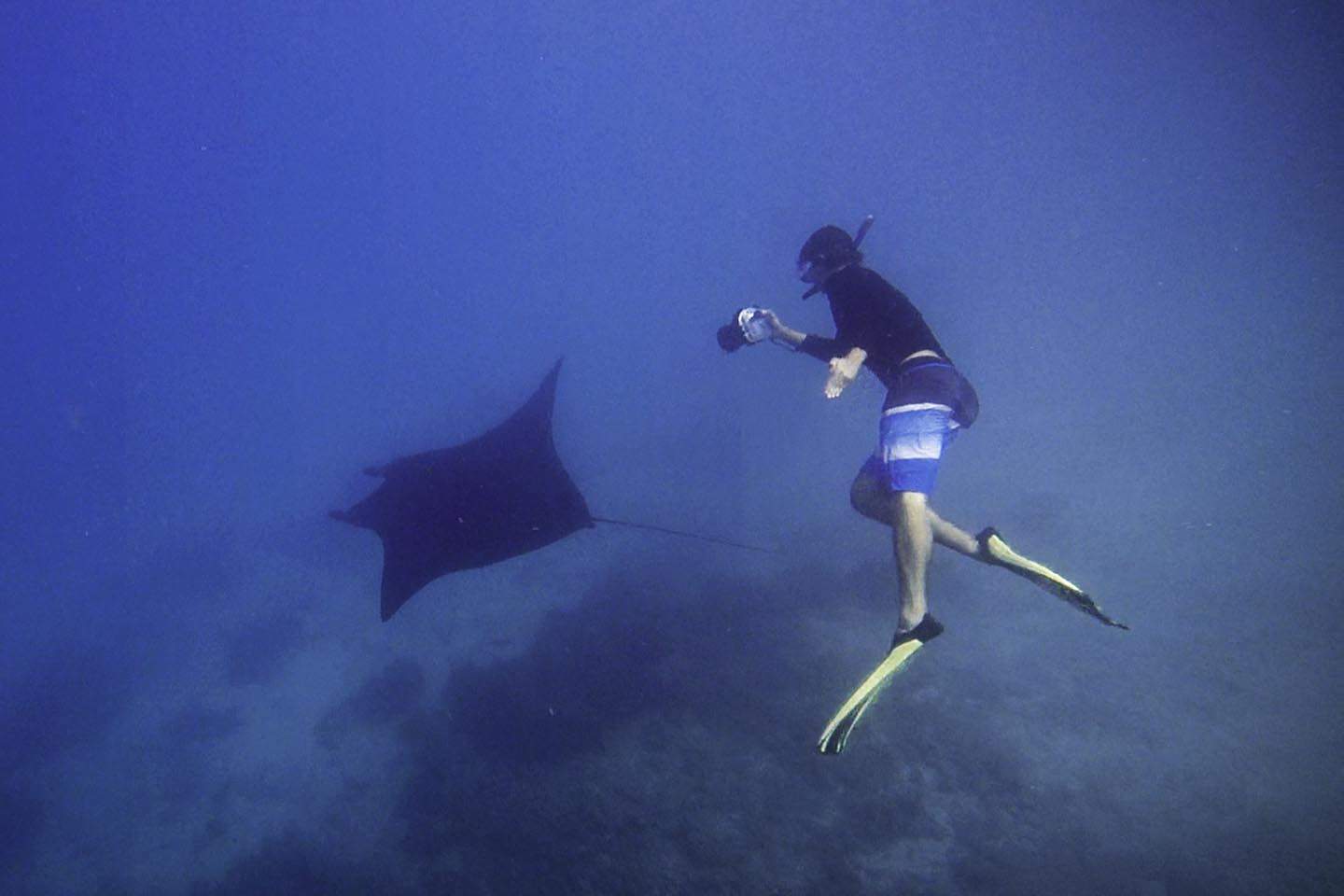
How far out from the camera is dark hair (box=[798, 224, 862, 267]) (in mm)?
3990

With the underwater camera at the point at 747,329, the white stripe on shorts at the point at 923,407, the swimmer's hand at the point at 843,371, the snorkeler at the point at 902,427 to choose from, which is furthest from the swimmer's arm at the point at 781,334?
the white stripe on shorts at the point at 923,407

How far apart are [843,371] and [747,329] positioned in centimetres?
106

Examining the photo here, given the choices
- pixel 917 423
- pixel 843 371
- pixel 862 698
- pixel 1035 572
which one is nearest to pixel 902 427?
pixel 917 423

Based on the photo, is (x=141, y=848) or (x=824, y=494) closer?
(x=141, y=848)

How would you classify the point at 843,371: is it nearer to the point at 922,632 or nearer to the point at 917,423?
the point at 917,423

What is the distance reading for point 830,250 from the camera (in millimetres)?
3996

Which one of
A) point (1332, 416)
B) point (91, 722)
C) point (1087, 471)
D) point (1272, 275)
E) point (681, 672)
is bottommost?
point (91, 722)

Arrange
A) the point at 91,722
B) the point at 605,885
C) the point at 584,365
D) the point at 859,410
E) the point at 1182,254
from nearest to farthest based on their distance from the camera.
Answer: the point at 605,885
the point at 91,722
the point at 859,410
the point at 1182,254
the point at 584,365

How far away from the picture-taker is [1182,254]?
83.6 ft

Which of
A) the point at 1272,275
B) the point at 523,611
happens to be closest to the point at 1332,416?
the point at 1272,275

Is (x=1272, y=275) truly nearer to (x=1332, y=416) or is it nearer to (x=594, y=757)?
(x=1332, y=416)

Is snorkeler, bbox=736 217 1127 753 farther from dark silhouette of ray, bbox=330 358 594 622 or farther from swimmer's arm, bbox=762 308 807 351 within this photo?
dark silhouette of ray, bbox=330 358 594 622

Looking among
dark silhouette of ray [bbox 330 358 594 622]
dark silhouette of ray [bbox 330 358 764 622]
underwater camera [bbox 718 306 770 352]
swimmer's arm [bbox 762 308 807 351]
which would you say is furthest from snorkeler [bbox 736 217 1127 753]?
dark silhouette of ray [bbox 330 358 594 622]

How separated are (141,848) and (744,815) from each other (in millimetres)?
12336
